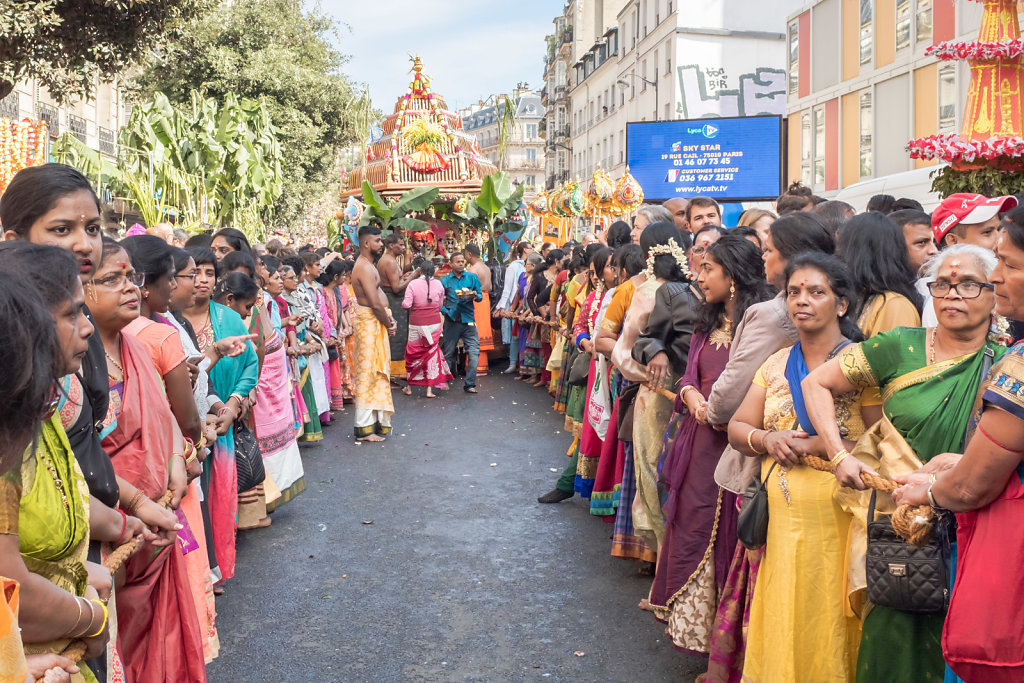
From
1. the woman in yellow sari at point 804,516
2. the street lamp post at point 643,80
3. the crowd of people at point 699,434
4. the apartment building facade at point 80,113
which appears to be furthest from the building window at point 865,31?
the woman in yellow sari at point 804,516

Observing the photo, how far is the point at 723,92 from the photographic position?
1650 inches

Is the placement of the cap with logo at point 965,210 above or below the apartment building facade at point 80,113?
below

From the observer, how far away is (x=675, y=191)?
2072cm

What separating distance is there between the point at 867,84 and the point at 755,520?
22.2m

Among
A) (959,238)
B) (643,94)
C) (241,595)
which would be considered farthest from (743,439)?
(643,94)

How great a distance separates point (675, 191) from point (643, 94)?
28529 millimetres

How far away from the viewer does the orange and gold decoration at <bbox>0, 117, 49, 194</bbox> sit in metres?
10.3

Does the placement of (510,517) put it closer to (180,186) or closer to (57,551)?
(57,551)

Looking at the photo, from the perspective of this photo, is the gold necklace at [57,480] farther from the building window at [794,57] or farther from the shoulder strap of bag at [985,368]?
the building window at [794,57]

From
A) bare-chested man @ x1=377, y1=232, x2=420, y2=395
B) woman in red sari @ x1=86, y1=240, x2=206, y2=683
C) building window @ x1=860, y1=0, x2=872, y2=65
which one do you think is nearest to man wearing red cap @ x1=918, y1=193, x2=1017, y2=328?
woman in red sari @ x1=86, y1=240, x2=206, y2=683

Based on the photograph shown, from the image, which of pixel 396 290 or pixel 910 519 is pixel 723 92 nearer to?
pixel 396 290

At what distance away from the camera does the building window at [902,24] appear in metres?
21.3

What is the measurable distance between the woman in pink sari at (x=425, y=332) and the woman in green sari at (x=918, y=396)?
9538mm

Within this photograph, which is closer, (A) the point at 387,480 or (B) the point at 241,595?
(B) the point at 241,595
